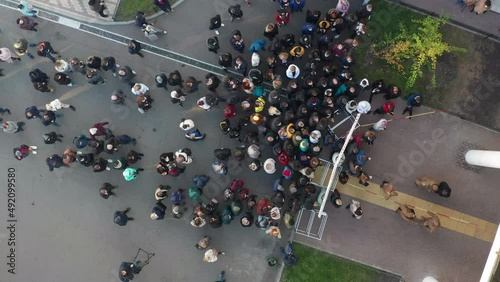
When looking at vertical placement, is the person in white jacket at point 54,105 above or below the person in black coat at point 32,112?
above

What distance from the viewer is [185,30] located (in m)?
20.3

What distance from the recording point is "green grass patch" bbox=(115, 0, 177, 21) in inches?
802

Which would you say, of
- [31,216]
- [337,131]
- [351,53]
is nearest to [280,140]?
[337,131]

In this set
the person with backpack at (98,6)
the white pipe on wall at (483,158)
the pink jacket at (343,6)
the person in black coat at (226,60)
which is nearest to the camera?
the white pipe on wall at (483,158)

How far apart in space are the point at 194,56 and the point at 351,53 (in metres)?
7.85

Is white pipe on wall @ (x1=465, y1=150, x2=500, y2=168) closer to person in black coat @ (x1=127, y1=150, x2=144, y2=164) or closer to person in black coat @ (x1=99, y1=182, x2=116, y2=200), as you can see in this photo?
person in black coat @ (x1=127, y1=150, x2=144, y2=164)

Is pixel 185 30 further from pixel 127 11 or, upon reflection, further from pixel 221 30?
pixel 127 11

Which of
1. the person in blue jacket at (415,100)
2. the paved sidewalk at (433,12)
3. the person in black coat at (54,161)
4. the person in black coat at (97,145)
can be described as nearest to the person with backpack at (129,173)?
the person in black coat at (97,145)

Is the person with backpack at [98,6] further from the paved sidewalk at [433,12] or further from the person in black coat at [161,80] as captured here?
the person in black coat at [161,80]

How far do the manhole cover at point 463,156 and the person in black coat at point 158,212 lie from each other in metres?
14.5

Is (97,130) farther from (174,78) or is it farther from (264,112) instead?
(264,112)

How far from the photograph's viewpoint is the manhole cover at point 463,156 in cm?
1972

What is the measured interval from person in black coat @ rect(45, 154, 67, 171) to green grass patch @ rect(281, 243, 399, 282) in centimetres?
1188

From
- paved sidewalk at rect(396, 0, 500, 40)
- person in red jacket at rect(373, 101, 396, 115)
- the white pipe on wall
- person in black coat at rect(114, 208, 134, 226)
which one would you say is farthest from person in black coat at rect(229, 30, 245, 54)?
the white pipe on wall
